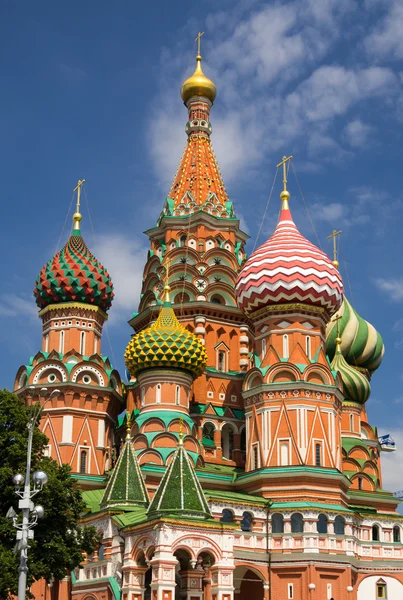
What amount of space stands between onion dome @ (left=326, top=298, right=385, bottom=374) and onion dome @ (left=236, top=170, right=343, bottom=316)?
17.2 feet

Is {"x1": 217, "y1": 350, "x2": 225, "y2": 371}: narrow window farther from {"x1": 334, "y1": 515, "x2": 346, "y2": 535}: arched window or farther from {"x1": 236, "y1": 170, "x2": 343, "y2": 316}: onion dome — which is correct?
{"x1": 334, "y1": 515, "x2": 346, "y2": 535}: arched window

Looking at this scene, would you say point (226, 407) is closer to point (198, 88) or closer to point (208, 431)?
point (208, 431)

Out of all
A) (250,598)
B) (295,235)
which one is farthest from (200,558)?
(295,235)

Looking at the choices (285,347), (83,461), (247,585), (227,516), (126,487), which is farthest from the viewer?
(285,347)

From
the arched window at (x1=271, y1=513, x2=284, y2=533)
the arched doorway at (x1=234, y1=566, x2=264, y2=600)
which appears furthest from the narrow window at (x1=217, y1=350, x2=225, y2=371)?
the arched doorway at (x1=234, y1=566, x2=264, y2=600)

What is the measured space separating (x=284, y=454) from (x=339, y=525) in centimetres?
282

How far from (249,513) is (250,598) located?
2.77 m

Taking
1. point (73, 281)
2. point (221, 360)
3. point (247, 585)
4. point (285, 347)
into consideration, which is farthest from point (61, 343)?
point (247, 585)

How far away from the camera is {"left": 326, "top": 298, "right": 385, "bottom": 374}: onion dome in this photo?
129 feet

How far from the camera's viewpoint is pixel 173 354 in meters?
32.4

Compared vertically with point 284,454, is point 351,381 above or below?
above

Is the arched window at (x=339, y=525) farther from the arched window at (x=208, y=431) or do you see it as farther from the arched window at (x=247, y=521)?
the arched window at (x=208, y=431)

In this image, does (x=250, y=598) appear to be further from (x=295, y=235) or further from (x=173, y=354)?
(x=295, y=235)

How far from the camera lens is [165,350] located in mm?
32406
